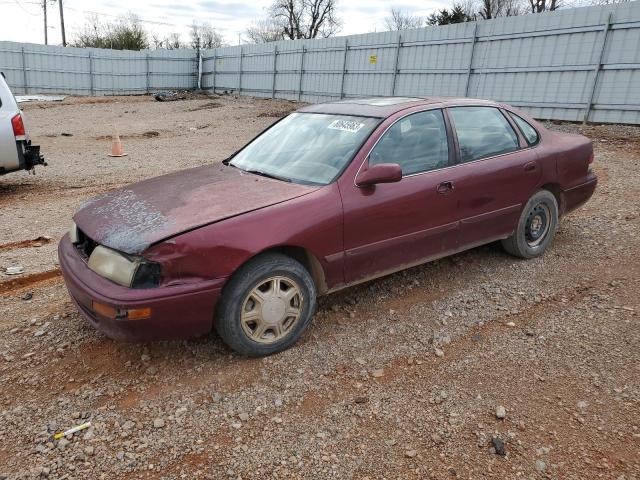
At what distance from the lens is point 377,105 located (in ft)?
13.0

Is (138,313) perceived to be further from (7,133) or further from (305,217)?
(7,133)

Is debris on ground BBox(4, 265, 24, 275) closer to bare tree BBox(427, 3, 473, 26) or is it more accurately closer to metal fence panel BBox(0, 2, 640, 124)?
metal fence panel BBox(0, 2, 640, 124)

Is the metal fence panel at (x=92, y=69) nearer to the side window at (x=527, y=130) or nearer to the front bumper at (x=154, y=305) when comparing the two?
the front bumper at (x=154, y=305)

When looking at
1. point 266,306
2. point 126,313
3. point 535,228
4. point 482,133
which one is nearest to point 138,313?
point 126,313

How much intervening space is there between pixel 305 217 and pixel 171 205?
0.88m

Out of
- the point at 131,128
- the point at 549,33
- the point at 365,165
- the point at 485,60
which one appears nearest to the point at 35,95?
the point at 131,128

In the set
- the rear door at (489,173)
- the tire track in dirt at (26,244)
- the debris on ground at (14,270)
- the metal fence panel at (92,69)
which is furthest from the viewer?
the metal fence panel at (92,69)

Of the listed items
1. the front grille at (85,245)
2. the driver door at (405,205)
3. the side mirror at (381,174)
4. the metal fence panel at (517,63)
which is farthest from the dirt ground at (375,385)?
the metal fence panel at (517,63)

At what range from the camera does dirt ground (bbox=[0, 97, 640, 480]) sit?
93.5 inches

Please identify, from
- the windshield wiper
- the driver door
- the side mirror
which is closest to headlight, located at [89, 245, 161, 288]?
the windshield wiper

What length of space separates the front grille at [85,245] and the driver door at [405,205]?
1.67 metres

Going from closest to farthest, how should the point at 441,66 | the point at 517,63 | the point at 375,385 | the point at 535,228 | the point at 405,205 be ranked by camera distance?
1. the point at 375,385
2. the point at 405,205
3. the point at 535,228
4. the point at 517,63
5. the point at 441,66

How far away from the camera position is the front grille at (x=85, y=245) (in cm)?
316

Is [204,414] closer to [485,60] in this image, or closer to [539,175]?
[539,175]
